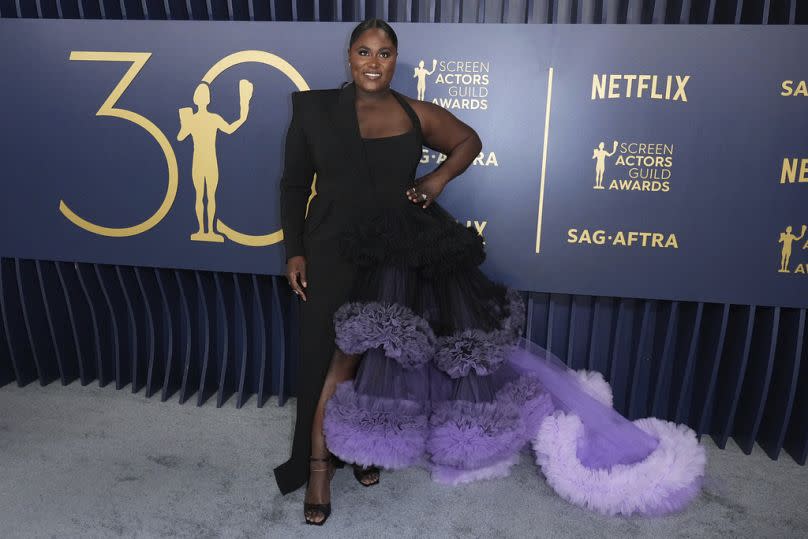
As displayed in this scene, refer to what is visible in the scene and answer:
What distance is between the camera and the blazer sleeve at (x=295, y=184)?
81.3 inches

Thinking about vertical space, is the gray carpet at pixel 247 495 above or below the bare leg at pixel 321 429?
below

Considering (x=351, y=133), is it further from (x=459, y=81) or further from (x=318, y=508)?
(x=318, y=508)

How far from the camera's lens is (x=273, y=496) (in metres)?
2.30

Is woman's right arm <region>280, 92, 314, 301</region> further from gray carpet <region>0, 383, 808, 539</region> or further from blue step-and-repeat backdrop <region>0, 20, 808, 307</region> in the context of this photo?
gray carpet <region>0, 383, 808, 539</region>

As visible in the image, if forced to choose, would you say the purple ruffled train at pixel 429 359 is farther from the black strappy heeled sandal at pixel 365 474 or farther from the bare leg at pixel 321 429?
the black strappy heeled sandal at pixel 365 474

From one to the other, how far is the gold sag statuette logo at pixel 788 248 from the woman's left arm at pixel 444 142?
4.29 ft

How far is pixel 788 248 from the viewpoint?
8.32ft

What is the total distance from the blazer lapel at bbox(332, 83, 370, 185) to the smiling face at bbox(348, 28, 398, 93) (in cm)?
7

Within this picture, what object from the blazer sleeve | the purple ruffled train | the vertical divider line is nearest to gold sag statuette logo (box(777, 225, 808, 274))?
the vertical divider line

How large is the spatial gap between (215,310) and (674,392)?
220 cm

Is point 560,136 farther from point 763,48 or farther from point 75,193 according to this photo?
point 75,193

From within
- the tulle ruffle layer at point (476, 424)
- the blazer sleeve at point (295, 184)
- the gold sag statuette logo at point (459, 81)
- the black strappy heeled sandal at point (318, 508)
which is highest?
the gold sag statuette logo at point (459, 81)

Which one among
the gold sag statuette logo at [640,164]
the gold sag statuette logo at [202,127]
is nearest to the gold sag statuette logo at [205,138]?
the gold sag statuette logo at [202,127]

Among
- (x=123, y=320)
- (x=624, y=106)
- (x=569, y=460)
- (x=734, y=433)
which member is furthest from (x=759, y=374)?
(x=123, y=320)
